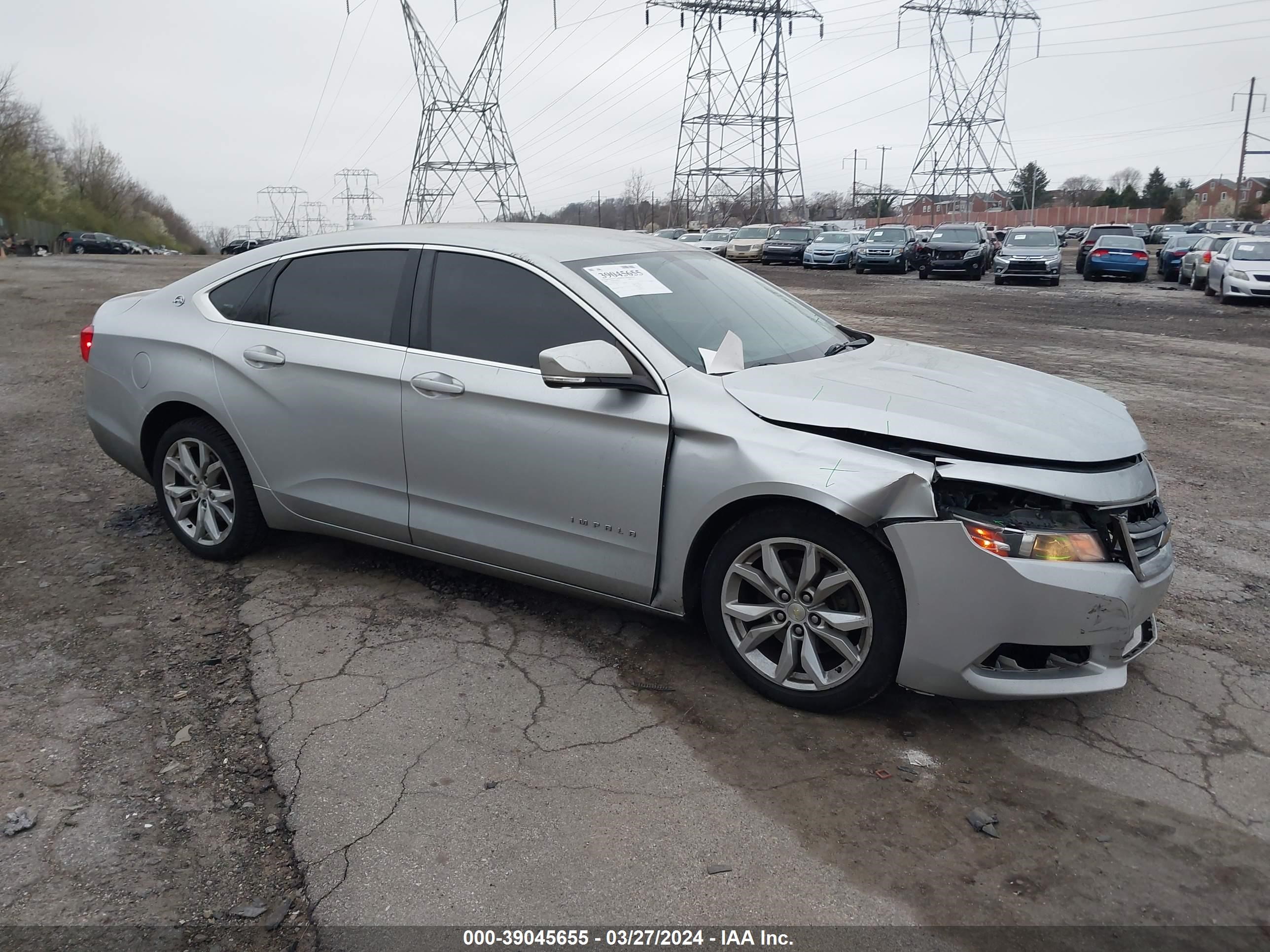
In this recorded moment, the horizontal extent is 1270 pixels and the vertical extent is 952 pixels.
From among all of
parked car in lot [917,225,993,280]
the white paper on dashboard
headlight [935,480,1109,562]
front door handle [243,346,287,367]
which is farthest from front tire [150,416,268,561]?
parked car in lot [917,225,993,280]

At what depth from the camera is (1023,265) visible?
1090 inches

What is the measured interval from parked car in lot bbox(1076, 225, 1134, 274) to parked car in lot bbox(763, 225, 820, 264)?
9905mm

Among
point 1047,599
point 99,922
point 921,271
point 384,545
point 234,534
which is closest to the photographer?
point 99,922

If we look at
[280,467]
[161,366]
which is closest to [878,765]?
[280,467]

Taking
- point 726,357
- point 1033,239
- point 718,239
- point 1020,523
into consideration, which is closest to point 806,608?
point 1020,523

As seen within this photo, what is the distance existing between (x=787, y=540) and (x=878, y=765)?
79 cm

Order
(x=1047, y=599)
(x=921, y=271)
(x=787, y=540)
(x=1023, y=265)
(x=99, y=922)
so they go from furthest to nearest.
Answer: (x=921, y=271) < (x=1023, y=265) < (x=787, y=540) < (x=1047, y=599) < (x=99, y=922)

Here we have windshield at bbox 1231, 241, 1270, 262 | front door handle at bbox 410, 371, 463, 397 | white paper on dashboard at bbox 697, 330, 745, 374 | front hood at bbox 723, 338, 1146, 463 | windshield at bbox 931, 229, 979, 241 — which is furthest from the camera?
windshield at bbox 931, 229, 979, 241

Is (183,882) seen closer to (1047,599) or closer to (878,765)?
(878,765)

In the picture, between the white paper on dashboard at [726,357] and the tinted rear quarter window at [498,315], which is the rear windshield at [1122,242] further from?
the tinted rear quarter window at [498,315]

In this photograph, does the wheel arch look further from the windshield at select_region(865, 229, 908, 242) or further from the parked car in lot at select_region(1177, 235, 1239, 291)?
the windshield at select_region(865, 229, 908, 242)

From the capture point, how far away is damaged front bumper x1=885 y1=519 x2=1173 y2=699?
3.06 meters

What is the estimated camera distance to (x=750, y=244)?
40594 mm

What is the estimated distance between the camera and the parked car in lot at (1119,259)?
1150 inches
